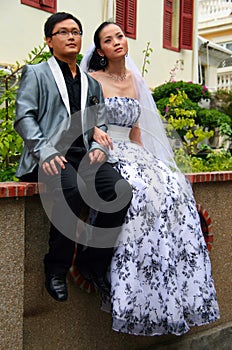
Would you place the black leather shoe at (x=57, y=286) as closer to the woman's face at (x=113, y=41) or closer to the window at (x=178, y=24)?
the woman's face at (x=113, y=41)

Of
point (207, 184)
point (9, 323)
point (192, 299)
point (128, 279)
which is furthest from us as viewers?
point (207, 184)

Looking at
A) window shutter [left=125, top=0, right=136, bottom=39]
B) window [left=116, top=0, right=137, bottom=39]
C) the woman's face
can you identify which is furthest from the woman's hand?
window shutter [left=125, top=0, right=136, bottom=39]

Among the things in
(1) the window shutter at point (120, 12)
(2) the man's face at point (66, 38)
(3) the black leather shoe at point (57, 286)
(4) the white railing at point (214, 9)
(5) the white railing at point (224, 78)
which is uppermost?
(4) the white railing at point (214, 9)

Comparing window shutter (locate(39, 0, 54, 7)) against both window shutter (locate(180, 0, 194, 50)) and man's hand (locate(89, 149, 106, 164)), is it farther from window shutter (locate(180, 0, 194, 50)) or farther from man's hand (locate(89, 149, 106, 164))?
man's hand (locate(89, 149, 106, 164))

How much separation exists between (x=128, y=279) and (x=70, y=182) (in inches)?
24.9

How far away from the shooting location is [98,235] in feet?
10.6

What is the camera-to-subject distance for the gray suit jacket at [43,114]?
302 centimetres

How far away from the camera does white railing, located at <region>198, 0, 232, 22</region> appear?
21.9 meters

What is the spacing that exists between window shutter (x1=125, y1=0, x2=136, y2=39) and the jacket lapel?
8956 mm

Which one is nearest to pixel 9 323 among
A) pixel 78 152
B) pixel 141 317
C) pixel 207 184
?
pixel 141 317

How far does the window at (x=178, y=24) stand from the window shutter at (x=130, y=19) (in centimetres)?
142

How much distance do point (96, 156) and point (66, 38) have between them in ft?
2.22

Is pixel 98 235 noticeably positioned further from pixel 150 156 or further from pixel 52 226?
pixel 150 156

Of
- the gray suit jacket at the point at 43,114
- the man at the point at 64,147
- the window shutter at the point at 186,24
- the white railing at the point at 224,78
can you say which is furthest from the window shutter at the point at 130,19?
the gray suit jacket at the point at 43,114
